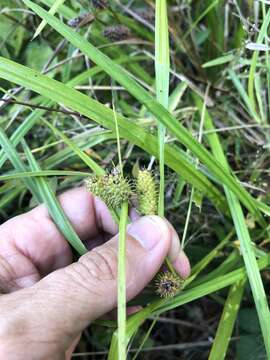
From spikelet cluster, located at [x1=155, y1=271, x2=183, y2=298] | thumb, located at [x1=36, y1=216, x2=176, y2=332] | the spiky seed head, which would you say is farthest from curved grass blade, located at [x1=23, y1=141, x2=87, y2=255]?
the spiky seed head

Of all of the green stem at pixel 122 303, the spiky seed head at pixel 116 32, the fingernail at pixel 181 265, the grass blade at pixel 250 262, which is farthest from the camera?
the spiky seed head at pixel 116 32

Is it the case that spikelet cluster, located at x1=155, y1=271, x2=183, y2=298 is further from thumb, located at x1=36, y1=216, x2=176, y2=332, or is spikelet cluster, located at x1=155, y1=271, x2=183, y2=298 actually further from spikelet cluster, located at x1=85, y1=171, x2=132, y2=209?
spikelet cluster, located at x1=85, y1=171, x2=132, y2=209

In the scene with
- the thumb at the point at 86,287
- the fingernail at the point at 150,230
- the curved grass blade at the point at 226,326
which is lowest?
the curved grass blade at the point at 226,326

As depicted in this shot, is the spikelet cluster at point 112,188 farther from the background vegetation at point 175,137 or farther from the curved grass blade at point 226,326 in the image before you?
the curved grass blade at point 226,326

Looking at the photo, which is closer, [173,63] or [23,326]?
[23,326]

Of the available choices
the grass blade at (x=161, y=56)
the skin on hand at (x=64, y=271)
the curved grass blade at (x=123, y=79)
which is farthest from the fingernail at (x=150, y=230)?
the curved grass blade at (x=123, y=79)

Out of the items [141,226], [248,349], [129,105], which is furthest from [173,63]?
[248,349]

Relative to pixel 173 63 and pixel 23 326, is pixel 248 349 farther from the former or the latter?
pixel 173 63

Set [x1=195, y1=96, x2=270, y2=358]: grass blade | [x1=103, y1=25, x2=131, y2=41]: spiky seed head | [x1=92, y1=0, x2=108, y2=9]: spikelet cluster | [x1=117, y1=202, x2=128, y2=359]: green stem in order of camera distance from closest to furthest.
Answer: [x1=117, y1=202, x2=128, y2=359]: green stem
[x1=195, y1=96, x2=270, y2=358]: grass blade
[x1=92, y1=0, x2=108, y2=9]: spikelet cluster
[x1=103, y1=25, x2=131, y2=41]: spiky seed head
